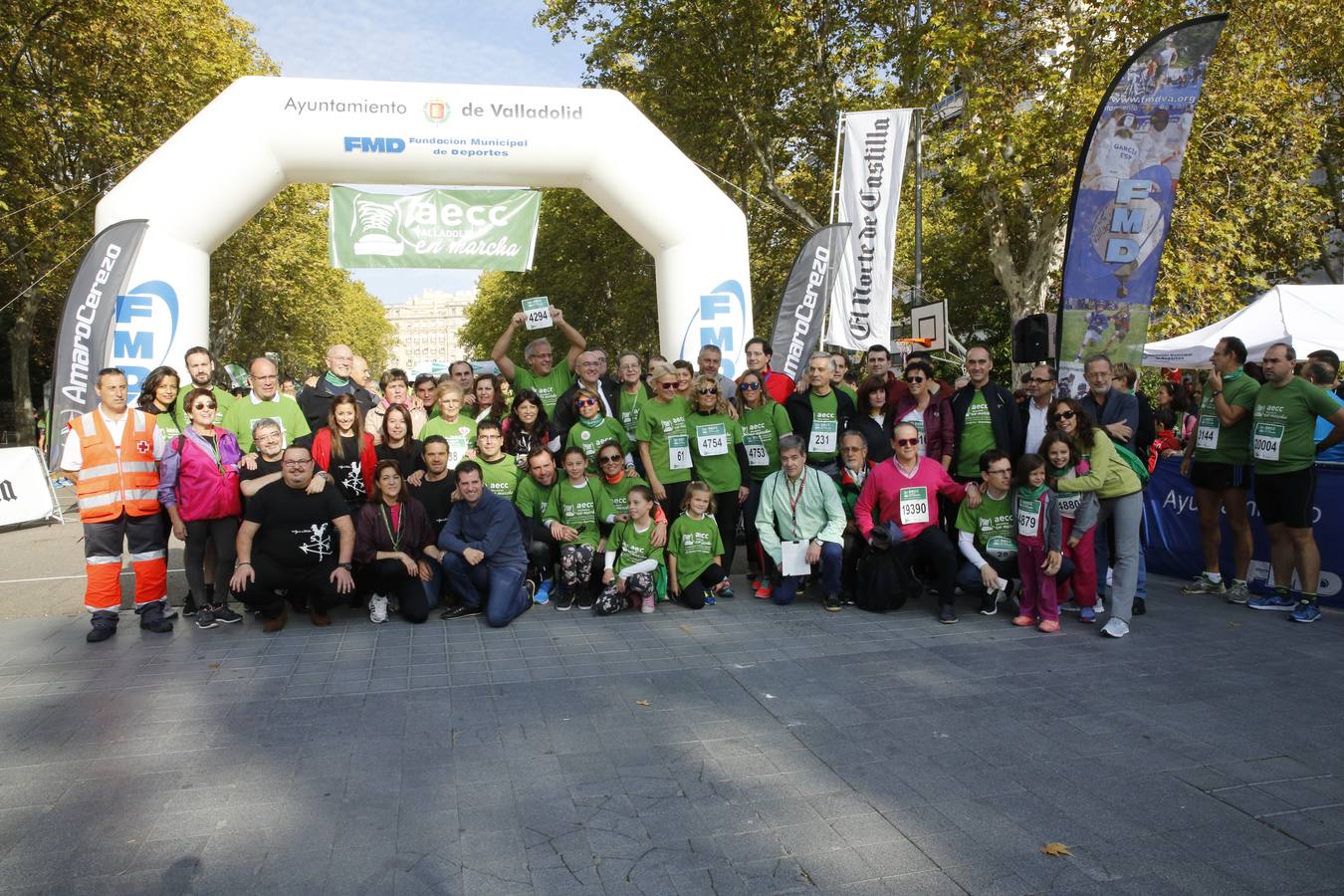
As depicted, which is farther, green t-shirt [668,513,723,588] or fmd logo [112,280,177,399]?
fmd logo [112,280,177,399]

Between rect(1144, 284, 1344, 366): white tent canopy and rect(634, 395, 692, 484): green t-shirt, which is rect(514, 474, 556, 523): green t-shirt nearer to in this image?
rect(634, 395, 692, 484): green t-shirt

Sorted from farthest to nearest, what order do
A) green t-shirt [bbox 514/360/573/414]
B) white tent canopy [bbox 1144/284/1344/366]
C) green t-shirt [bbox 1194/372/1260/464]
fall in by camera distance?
white tent canopy [bbox 1144/284/1344/366] → green t-shirt [bbox 514/360/573/414] → green t-shirt [bbox 1194/372/1260/464]

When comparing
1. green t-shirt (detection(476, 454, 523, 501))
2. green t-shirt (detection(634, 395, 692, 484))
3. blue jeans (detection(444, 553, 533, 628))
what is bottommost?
blue jeans (detection(444, 553, 533, 628))

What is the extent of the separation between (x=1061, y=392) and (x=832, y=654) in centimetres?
357

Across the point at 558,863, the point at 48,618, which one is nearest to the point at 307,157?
the point at 48,618

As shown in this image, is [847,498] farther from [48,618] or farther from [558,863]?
[48,618]

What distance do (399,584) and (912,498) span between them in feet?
12.5

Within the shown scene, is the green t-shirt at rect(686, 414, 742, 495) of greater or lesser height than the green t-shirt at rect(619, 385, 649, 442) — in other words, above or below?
below

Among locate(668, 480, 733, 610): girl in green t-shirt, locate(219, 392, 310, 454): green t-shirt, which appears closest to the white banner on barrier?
locate(219, 392, 310, 454): green t-shirt

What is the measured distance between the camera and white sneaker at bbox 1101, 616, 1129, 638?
5.68 m

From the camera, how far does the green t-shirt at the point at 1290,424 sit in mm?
6086

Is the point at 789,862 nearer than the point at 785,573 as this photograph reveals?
Yes

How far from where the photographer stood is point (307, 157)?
9.73 metres

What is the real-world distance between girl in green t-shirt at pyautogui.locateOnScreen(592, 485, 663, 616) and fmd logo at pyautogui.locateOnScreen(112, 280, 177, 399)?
565cm
